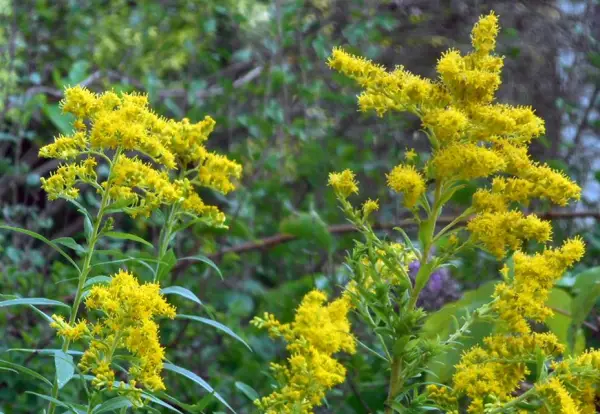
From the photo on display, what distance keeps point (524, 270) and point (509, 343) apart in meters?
0.12

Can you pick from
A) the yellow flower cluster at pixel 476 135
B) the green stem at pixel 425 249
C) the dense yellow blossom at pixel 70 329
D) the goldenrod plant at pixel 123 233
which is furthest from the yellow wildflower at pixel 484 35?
the dense yellow blossom at pixel 70 329

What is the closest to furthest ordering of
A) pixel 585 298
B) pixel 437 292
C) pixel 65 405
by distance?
pixel 65 405, pixel 585 298, pixel 437 292

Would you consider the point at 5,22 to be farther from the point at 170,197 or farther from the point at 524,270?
the point at 524,270

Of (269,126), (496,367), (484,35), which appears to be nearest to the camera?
(496,367)

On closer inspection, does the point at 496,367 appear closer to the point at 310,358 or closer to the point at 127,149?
the point at 310,358

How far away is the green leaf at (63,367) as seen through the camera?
1.38m

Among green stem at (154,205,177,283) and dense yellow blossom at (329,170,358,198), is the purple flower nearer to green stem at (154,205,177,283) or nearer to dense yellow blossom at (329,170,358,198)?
dense yellow blossom at (329,170,358,198)

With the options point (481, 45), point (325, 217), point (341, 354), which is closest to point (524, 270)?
point (481, 45)

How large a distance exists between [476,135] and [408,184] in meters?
0.14

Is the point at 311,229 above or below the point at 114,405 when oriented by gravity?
above

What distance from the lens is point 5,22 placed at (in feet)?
13.1

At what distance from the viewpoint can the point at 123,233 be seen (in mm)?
1594

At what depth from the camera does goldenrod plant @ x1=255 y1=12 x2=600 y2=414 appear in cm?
158

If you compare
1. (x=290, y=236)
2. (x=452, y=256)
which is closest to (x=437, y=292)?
(x=290, y=236)
